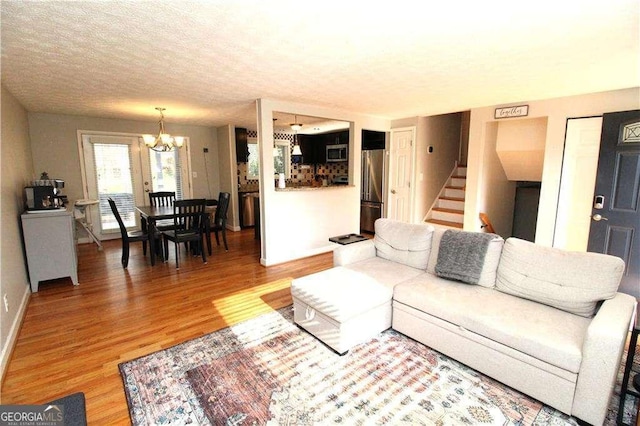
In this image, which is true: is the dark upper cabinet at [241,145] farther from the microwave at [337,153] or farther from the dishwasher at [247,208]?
the microwave at [337,153]

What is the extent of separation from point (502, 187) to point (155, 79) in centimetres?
561

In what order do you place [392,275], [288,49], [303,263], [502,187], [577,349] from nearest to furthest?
[577,349] → [288,49] → [392,275] → [303,263] → [502,187]

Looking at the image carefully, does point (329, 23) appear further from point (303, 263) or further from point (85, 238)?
point (85, 238)

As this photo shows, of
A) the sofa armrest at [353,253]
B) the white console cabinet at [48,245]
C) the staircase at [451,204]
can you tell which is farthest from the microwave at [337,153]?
the white console cabinet at [48,245]

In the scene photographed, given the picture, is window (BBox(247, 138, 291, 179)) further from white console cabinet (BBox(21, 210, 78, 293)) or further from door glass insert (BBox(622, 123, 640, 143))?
door glass insert (BBox(622, 123, 640, 143))

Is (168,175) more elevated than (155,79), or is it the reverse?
(155,79)

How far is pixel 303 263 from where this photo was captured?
4500 millimetres

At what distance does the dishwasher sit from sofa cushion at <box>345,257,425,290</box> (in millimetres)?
4307

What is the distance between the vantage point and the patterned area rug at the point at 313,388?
1.71 metres

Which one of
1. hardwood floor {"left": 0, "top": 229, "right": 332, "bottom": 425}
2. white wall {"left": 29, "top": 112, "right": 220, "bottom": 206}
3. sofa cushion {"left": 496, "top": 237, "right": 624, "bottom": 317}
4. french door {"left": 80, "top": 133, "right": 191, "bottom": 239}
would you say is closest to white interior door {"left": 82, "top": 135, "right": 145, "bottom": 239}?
french door {"left": 80, "top": 133, "right": 191, "bottom": 239}

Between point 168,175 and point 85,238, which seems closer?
point 85,238

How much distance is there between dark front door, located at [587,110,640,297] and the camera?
10.8 feet

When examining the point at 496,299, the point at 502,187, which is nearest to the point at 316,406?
the point at 496,299

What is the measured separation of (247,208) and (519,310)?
5.77m
